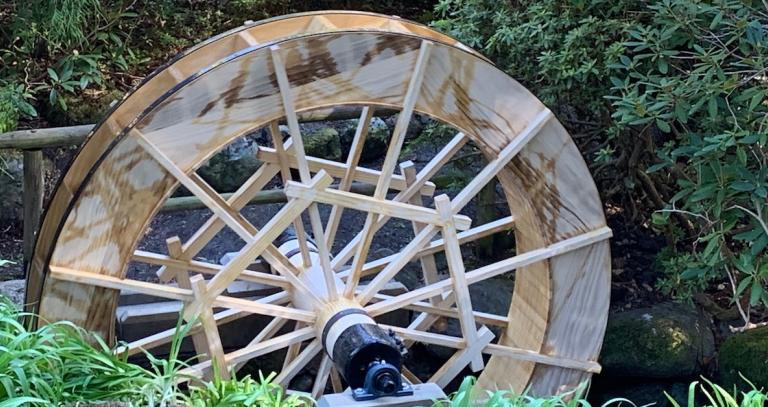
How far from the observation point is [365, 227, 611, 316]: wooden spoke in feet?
11.6

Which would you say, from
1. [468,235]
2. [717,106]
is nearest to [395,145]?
[468,235]

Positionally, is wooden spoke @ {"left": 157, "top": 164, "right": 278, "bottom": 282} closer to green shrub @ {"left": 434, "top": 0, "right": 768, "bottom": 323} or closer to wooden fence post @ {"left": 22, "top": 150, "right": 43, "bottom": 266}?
wooden fence post @ {"left": 22, "top": 150, "right": 43, "bottom": 266}

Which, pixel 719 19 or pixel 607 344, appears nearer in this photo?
pixel 719 19

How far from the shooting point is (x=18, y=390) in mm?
2506

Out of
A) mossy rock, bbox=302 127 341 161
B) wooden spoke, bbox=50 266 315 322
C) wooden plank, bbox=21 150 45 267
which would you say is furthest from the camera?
Answer: mossy rock, bbox=302 127 341 161

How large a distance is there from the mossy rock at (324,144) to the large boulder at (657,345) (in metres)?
2.44

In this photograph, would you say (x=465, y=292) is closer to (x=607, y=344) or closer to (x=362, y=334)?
(x=362, y=334)

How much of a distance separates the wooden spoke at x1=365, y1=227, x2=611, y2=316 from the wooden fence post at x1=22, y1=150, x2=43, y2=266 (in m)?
1.78

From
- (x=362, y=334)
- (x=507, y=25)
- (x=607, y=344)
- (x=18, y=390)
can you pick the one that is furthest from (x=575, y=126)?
(x=18, y=390)

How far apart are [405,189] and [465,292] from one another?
0.78 metres

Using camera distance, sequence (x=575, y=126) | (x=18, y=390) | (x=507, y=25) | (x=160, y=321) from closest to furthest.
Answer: (x=18, y=390)
(x=160, y=321)
(x=507, y=25)
(x=575, y=126)

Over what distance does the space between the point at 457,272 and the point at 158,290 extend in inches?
42.8

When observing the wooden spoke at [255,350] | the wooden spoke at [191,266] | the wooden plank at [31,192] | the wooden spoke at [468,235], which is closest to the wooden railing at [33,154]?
the wooden plank at [31,192]

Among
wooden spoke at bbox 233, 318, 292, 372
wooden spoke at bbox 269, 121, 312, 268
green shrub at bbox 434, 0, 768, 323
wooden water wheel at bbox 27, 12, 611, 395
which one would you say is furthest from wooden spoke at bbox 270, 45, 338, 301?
green shrub at bbox 434, 0, 768, 323
